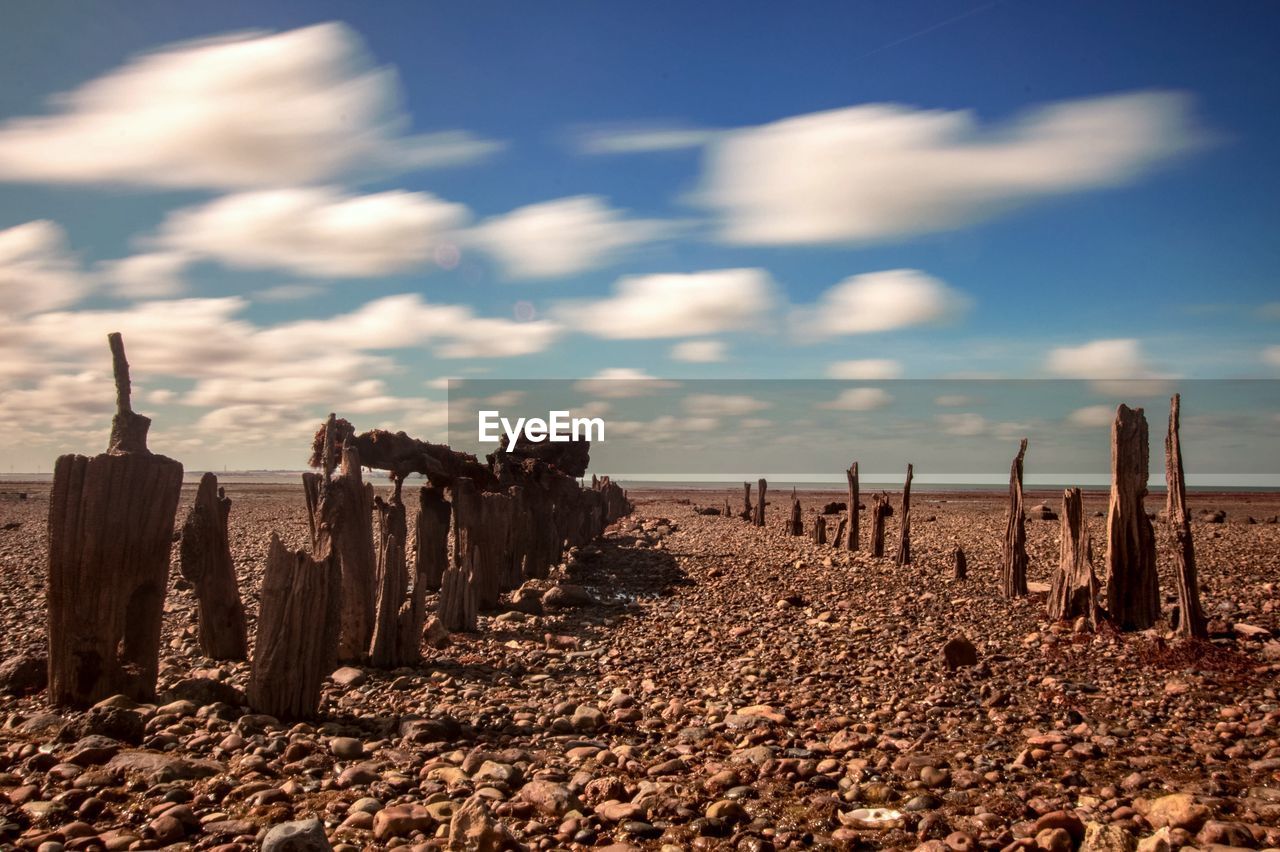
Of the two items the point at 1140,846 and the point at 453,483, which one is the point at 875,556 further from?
the point at 1140,846

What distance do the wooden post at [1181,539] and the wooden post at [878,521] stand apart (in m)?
12.5

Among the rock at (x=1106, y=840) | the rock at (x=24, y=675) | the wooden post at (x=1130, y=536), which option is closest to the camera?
the rock at (x=1106, y=840)

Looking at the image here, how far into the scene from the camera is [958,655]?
11.4 metres

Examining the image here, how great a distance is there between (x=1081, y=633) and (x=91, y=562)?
12.4m

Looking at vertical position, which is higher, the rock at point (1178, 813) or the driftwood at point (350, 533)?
the driftwood at point (350, 533)

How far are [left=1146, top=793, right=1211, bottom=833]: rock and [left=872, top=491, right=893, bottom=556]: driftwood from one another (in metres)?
19.1

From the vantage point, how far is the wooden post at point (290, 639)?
27.9 feet

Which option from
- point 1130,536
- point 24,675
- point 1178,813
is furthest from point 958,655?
point 24,675

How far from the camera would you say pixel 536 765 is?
7.76 meters

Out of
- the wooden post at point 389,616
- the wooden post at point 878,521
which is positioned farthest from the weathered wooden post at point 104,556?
the wooden post at point 878,521

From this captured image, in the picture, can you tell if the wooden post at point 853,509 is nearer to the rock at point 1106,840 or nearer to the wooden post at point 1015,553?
the wooden post at point 1015,553

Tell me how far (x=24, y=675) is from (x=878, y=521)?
2041cm

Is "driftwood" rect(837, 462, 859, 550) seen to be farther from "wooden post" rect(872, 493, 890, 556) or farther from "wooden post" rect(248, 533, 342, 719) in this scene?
"wooden post" rect(248, 533, 342, 719)

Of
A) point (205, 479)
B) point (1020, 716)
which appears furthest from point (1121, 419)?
point (205, 479)
